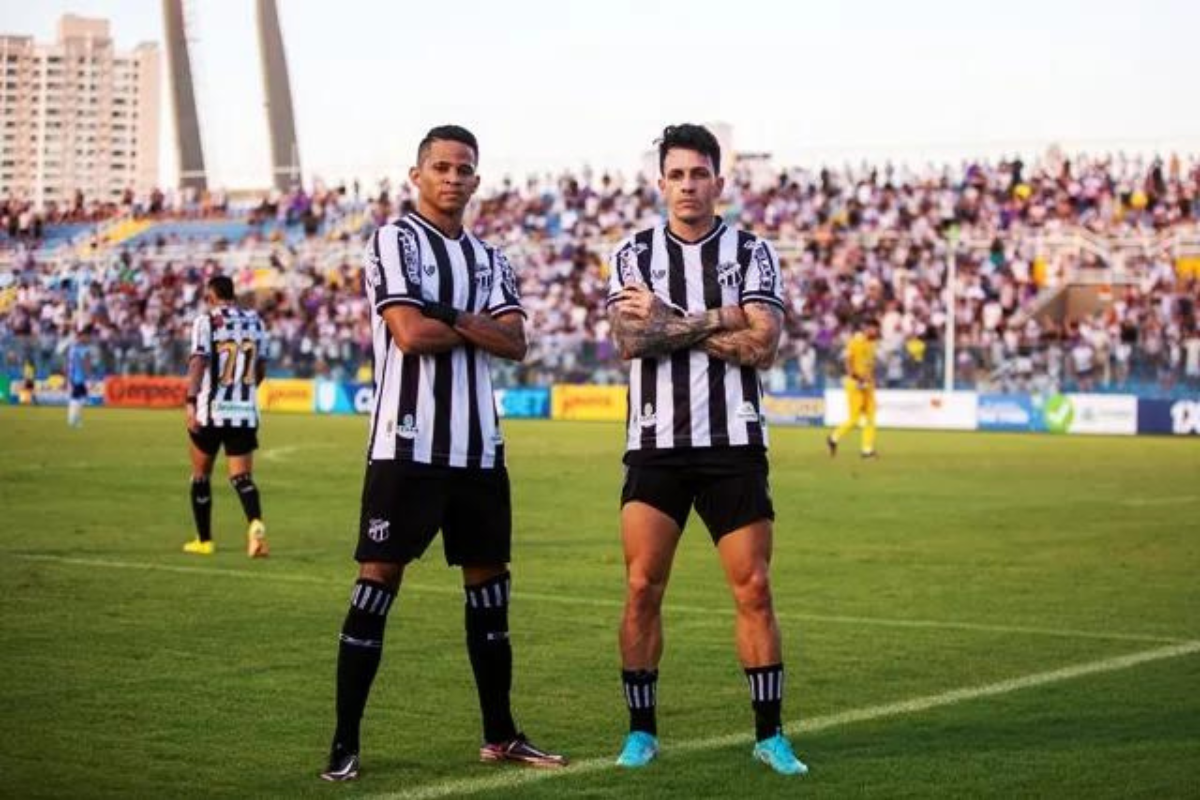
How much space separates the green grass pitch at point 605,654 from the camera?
7.58 metres

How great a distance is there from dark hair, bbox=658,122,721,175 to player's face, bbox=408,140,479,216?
0.76 meters

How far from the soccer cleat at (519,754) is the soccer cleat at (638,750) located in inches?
9.5

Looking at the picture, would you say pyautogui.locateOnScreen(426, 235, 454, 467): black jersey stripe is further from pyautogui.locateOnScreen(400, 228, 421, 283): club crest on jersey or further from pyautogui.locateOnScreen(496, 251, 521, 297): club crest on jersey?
pyautogui.locateOnScreen(496, 251, 521, 297): club crest on jersey

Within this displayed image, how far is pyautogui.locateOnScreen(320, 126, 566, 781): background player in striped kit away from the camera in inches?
300

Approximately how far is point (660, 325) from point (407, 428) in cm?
104

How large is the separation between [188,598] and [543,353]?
36.6 m

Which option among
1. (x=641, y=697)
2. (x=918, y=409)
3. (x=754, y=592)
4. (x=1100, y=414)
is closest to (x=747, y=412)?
(x=754, y=592)

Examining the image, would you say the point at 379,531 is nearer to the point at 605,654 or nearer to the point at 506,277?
the point at 506,277

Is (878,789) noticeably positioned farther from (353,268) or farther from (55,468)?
(353,268)

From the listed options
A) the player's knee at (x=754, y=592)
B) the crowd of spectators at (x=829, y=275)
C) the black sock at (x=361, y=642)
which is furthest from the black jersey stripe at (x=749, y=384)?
the crowd of spectators at (x=829, y=275)

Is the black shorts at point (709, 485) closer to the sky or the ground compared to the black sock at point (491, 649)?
closer to the sky

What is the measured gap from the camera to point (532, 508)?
20969 mm

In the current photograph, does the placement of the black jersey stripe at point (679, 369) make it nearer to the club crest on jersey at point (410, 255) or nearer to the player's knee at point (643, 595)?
the player's knee at point (643, 595)

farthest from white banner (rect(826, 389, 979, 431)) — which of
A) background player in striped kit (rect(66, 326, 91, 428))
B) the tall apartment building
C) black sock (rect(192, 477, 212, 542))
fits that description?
black sock (rect(192, 477, 212, 542))
